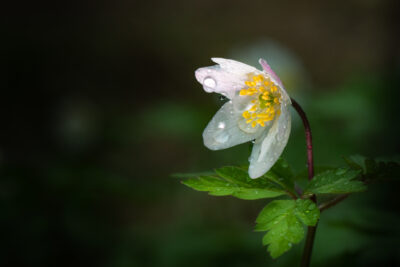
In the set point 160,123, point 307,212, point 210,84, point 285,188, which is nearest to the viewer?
point 307,212

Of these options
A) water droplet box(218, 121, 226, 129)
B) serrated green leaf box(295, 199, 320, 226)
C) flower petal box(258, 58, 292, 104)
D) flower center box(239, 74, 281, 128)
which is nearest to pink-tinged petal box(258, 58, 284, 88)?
flower petal box(258, 58, 292, 104)

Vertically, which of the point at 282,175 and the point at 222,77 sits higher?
the point at 222,77

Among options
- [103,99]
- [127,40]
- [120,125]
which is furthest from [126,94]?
[120,125]

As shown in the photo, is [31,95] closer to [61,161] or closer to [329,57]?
[61,161]

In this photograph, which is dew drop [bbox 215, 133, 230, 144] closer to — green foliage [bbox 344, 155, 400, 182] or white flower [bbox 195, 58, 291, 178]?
white flower [bbox 195, 58, 291, 178]

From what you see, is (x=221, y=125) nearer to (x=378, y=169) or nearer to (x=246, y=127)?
(x=246, y=127)

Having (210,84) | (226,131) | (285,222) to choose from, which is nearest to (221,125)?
(226,131)
